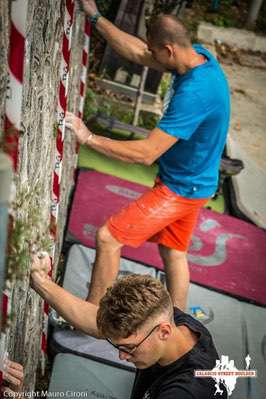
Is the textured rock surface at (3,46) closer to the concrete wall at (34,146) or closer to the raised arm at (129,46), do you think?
the concrete wall at (34,146)

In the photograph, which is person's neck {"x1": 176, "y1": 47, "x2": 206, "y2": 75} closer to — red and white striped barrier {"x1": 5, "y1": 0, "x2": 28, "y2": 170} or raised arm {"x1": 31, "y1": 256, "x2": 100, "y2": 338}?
raised arm {"x1": 31, "y1": 256, "x2": 100, "y2": 338}

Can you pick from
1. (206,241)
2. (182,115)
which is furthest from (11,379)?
(206,241)

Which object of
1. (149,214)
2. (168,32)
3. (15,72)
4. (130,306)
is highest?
(15,72)

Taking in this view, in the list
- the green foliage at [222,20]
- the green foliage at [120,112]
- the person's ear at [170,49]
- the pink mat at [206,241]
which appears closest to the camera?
the person's ear at [170,49]

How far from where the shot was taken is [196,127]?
359 cm

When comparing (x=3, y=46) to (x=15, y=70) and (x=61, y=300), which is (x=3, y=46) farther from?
(x=61, y=300)

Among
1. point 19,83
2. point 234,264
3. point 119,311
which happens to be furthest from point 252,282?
point 19,83

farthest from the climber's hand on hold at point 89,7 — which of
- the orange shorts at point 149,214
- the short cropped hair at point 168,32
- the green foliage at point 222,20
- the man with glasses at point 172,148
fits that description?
the green foliage at point 222,20

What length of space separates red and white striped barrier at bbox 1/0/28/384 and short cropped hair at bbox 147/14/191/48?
Answer: 1757 millimetres

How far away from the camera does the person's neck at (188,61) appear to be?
3.60 meters

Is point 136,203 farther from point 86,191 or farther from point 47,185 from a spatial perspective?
point 86,191

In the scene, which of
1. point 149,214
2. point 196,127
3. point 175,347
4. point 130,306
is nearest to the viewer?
point 130,306

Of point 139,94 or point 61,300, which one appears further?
point 139,94

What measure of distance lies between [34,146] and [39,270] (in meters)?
0.57
